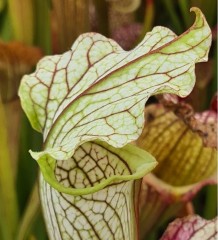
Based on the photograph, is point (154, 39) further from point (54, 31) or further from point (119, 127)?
point (54, 31)

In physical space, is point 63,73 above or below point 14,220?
above

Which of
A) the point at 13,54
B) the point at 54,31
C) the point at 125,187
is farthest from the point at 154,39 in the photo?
the point at 54,31

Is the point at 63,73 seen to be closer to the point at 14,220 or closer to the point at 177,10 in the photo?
the point at 14,220

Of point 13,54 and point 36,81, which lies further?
point 13,54

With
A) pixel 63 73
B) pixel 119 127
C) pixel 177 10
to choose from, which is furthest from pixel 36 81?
pixel 177 10

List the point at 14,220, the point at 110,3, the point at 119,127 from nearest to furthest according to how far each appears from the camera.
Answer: the point at 119,127
the point at 14,220
the point at 110,3

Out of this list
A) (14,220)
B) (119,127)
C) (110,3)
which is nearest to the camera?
(119,127)
